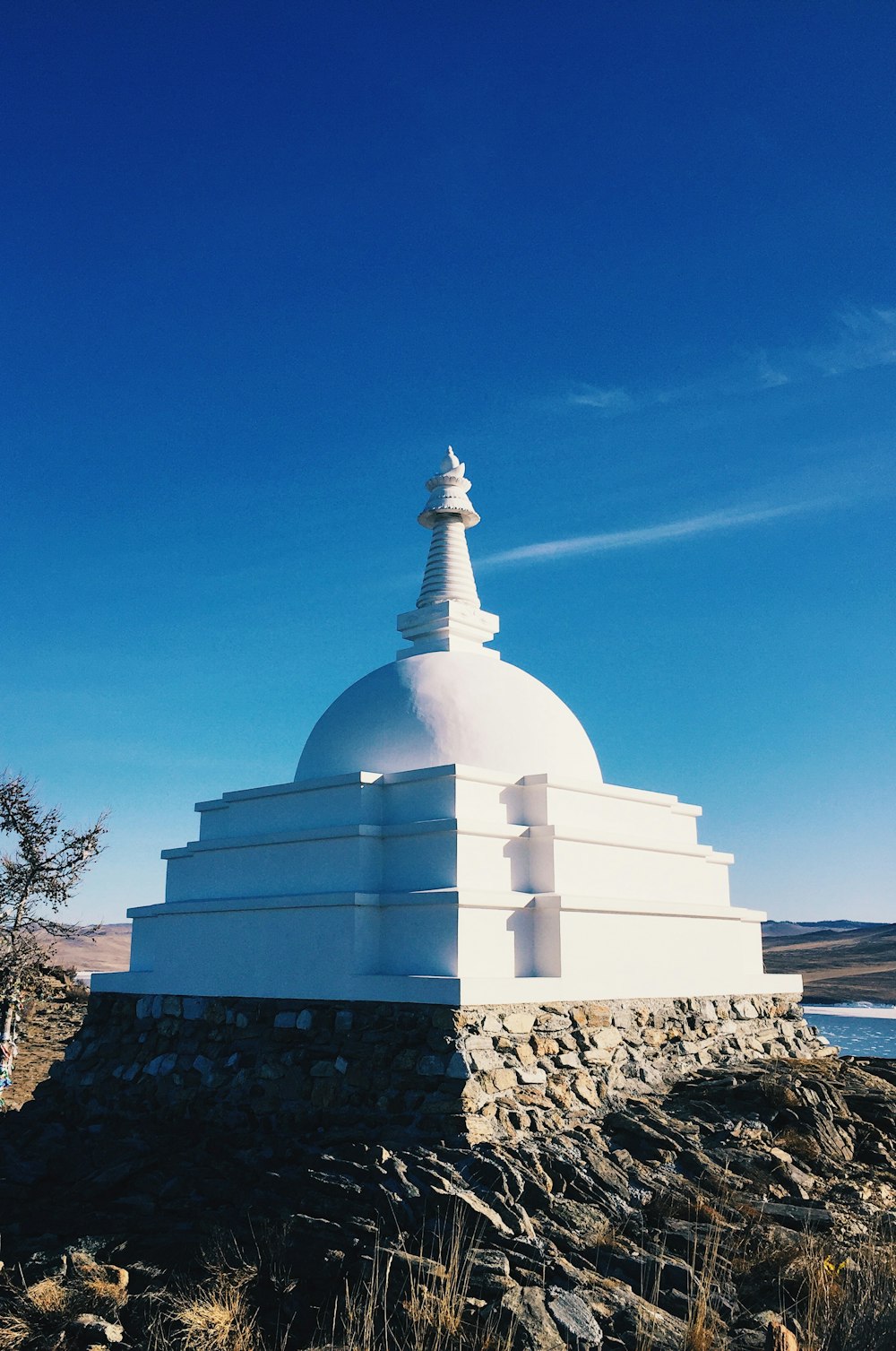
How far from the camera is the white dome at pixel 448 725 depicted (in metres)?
11.7

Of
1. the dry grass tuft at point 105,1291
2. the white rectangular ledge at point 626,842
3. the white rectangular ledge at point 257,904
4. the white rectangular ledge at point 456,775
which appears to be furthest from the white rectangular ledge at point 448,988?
the dry grass tuft at point 105,1291

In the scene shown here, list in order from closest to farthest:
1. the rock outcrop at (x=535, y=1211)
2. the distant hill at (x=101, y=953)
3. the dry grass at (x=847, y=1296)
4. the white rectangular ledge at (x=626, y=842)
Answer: the dry grass at (x=847, y=1296)
the rock outcrop at (x=535, y=1211)
the white rectangular ledge at (x=626, y=842)
the distant hill at (x=101, y=953)

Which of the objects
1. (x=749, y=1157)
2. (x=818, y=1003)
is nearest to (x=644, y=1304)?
(x=749, y=1157)

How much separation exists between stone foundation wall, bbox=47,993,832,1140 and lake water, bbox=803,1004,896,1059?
1806cm

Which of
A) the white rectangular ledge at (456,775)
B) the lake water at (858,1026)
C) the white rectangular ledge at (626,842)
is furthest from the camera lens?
the lake water at (858,1026)

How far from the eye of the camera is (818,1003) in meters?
52.6

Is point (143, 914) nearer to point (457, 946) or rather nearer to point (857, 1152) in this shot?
point (457, 946)

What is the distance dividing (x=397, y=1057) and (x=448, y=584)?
664 centimetres

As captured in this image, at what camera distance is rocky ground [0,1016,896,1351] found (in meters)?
5.84

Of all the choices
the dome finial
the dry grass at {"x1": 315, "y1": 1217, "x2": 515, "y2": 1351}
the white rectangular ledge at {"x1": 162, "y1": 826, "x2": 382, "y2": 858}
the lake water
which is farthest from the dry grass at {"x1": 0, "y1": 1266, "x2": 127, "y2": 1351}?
the lake water

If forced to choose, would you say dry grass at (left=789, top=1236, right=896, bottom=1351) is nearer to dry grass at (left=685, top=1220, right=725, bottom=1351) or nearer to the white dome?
dry grass at (left=685, top=1220, right=725, bottom=1351)

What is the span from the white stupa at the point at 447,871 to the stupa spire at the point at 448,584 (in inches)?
1.7

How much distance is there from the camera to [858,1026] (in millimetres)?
41594

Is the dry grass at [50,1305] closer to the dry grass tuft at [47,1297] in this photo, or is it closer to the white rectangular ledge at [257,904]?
the dry grass tuft at [47,1297]
